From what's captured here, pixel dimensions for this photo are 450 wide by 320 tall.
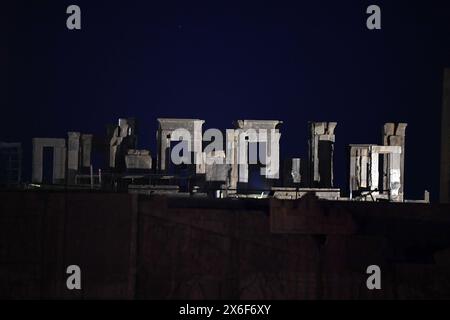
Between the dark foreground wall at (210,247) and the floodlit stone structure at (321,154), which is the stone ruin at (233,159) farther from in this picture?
the dark foreground wall at (210,247)

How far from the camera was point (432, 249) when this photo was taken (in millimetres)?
11023

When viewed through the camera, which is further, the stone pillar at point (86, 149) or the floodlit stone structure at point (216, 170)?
the stone pillar at point (86, 149)

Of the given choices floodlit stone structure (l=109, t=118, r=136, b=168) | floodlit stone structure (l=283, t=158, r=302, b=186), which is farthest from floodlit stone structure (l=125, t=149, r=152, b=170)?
floodlit stone structure (l=283, t=158, r=302, b=186)

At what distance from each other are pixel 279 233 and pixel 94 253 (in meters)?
2.97

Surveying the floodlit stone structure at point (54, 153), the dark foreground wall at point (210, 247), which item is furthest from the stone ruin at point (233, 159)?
the dark foreground wall at point (210, 247)

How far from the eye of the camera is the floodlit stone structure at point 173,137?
29.5 meters

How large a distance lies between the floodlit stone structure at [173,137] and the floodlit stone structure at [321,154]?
5417 mm

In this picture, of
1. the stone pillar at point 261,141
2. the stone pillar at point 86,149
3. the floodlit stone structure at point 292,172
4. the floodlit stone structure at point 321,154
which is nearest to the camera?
the floodlit stone structure at point 292,172

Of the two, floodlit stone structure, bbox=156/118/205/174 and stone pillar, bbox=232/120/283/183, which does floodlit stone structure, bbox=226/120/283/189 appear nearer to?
stone pillar, bbox=232/120/283/183

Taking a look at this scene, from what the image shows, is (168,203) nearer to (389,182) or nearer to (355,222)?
(355,222)

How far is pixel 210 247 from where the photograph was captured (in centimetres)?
1109

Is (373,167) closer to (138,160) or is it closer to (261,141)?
(261,141)

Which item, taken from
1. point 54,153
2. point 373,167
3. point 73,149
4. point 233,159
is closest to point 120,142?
point 73,149

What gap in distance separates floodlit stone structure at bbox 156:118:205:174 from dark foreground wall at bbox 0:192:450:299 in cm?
1797
